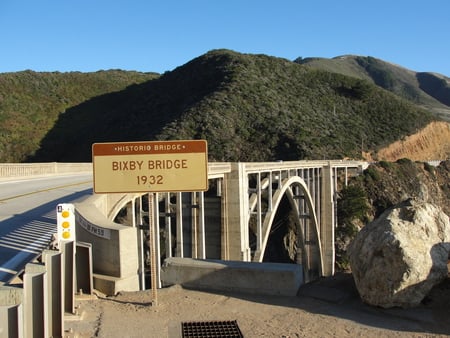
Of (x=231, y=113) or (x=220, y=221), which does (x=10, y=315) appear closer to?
(x=220, y=221)

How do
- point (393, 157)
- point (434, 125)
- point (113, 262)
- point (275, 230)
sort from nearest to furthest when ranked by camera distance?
point (113, 262) → point (275, 230) → point (393, 157) → point (434, 125)

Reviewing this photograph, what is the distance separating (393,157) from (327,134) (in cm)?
1078

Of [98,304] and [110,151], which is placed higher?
[110,151]

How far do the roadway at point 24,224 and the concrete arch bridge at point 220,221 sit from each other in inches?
41.2

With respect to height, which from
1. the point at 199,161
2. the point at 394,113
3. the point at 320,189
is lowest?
the point at 320,189

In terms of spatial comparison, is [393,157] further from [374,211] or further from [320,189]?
[320,189]

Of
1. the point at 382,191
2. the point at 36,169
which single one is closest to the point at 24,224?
the point at 36,169

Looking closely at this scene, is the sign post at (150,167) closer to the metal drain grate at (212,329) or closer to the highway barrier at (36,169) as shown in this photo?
the metal drain grate at (212,329)

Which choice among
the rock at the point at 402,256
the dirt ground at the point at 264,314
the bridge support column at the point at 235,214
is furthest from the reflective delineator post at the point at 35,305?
the bridge support column at the point at 235,214

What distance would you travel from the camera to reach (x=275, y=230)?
43.9 metres

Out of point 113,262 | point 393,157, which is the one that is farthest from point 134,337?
point 393,157

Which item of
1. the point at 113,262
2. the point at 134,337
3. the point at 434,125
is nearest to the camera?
the point at 134,337

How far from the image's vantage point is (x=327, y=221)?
3881 cm

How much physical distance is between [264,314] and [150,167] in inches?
109
